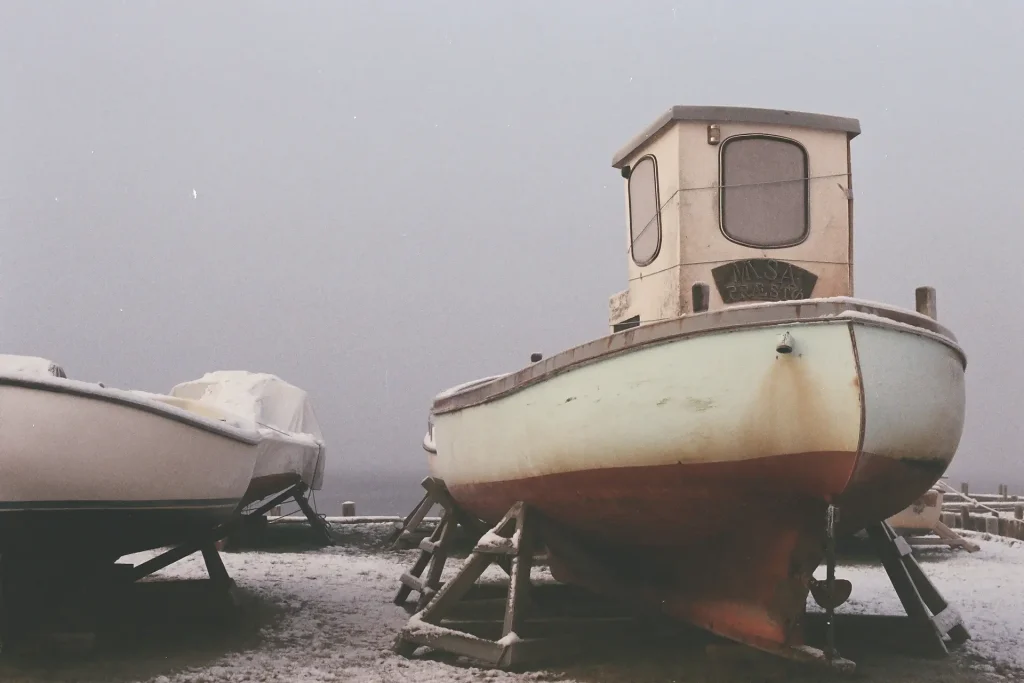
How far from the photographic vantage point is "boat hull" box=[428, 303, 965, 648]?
4.52m

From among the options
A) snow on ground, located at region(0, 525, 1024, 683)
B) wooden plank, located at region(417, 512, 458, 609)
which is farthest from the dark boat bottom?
wooden plank, located at region(417, 512, 458, 609)

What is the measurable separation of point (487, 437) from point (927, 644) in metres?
3.25

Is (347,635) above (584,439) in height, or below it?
→ below

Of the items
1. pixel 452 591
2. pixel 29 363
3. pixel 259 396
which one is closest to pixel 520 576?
pixel 452 591

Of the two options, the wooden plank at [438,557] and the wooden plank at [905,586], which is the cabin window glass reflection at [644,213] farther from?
the wooden plank at [438,557]

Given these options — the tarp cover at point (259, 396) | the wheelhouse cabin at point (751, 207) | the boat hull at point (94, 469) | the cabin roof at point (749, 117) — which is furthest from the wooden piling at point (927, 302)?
the tarp cover at point (259, 396)

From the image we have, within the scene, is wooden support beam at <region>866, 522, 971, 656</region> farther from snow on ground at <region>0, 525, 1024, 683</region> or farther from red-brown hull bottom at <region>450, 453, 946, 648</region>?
red-brown hull bottom at <region>450, 453, 946, 648</region>

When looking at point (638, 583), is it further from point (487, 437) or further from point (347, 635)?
point (347, 635)

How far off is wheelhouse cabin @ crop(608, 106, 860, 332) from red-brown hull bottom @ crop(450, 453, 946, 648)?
1.44 metres

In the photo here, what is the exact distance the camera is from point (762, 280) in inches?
238

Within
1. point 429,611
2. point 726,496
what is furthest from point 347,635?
point 726,496

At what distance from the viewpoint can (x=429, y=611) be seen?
6.04 metres

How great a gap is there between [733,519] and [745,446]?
0.60 meters

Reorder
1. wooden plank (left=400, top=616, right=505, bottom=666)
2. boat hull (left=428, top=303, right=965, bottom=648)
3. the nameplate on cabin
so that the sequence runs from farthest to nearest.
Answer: the nameplate on cabin → wooden plank (left=400, top=616, right=505, bottom=666) → boat hull (left=428, top=303, right=965, bottom=648)
